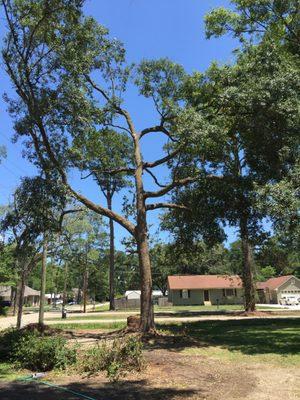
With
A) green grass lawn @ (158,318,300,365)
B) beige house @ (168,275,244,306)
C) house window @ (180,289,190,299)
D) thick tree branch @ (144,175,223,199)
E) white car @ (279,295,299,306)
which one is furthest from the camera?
house window @ (180,289,190,299)

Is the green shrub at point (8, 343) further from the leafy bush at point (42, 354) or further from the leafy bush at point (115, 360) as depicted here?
the leafy bush at point (115, 360)

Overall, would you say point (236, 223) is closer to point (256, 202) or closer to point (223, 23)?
point (256, 202)

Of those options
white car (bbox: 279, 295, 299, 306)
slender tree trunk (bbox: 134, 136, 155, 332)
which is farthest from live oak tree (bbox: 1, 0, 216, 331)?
white car (bbox: 279, 295, 299, 306)

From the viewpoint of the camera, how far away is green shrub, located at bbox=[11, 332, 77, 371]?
36.8ft

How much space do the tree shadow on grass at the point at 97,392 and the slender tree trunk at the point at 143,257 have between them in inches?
339

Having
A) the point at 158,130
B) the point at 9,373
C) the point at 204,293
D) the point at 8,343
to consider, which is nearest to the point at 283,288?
the point at 204,293

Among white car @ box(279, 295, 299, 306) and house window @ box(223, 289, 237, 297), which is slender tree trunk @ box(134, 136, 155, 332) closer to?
white car @ box(279, 295, 299, 306)

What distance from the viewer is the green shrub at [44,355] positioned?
11.2 m

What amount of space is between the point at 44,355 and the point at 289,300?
56.2m

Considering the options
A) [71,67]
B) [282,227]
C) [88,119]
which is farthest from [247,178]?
[71,67]

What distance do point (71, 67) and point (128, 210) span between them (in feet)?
26.4

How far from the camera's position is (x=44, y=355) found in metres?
11.2

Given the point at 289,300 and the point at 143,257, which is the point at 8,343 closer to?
the point at 143,257

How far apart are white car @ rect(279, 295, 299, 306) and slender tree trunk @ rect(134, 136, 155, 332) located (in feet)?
152
